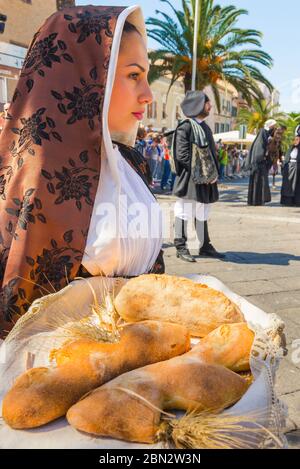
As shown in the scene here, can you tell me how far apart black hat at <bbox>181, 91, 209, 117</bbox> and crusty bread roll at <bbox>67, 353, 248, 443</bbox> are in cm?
417

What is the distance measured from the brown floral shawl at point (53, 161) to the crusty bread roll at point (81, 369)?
0.32 metres

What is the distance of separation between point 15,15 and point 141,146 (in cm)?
688

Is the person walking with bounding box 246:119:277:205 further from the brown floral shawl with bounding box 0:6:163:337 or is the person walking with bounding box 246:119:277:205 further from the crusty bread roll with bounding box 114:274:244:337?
the crusty bread roll with bounding box 114:274:244:337

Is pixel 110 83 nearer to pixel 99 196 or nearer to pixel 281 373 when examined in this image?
pixel 99 196

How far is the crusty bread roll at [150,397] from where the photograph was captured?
0.66 metres

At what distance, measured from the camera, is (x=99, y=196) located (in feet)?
3.84

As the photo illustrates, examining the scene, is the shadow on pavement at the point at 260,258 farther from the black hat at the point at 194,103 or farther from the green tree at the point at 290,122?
the green tree at the point at 290,122

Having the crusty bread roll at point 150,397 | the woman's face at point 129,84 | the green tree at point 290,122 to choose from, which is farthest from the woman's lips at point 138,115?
the green tree at point 290,122

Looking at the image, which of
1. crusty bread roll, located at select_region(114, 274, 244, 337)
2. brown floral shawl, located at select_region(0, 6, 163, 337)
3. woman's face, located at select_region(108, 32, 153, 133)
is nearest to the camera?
crusty bread roll, located at select_region(114, 274, 244, 337)

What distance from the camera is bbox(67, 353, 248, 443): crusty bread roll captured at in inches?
26.1

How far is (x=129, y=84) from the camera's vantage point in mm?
1250

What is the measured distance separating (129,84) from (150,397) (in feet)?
2.97

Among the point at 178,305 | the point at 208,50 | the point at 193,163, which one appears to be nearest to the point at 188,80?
the point at 208,50

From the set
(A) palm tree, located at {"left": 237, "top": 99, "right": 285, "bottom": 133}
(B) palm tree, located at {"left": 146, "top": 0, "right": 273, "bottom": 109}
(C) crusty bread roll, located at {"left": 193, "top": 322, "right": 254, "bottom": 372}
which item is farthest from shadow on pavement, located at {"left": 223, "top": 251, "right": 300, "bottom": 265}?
(A) palm tree, located at {"left": 237, "top": 99, "right": 285, "bottom": 133}
